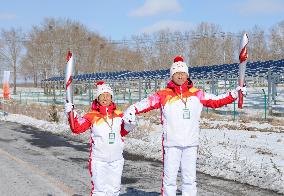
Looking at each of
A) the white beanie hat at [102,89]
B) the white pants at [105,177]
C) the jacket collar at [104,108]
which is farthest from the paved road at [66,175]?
the white beanie hat at [102,89]

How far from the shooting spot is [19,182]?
827cm

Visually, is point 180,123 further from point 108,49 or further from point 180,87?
point 108,49

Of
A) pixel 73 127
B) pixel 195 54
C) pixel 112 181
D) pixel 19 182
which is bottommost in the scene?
pixel 19 182

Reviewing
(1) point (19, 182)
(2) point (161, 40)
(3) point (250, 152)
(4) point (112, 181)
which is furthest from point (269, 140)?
(2) point (161, 40)

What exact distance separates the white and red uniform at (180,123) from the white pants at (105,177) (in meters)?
0.67

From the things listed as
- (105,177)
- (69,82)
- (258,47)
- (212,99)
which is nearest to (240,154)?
(212,99)

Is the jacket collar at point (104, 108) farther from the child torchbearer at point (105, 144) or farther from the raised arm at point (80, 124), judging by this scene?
the raised arm at point (80, 124)

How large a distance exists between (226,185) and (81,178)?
9.20 feet

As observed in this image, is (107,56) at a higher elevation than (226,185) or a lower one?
higher

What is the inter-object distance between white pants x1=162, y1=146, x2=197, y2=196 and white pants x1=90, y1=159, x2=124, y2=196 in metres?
0.65

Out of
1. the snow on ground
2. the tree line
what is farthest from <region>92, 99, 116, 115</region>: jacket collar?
the tree line

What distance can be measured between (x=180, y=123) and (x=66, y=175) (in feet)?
14.1

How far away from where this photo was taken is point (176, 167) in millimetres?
5516

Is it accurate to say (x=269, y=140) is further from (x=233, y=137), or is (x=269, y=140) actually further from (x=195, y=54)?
(x=195, y=54)
